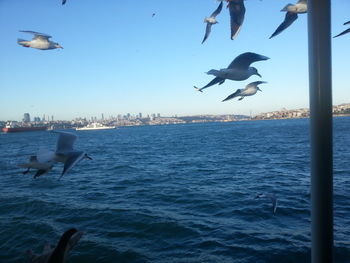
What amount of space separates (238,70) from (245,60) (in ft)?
0.29

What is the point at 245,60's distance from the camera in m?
1.64

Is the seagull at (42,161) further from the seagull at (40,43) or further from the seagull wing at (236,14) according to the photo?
the seagull wing at (236,14)

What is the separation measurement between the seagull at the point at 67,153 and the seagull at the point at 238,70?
919 millimetres

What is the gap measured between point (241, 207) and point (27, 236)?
32.3 ft

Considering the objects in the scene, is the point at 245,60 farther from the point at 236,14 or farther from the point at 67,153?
the point at 67,153

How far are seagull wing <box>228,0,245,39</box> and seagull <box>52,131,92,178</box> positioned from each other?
4.18 feet

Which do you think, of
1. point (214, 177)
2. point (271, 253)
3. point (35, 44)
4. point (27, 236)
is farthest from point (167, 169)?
point (35, 44)

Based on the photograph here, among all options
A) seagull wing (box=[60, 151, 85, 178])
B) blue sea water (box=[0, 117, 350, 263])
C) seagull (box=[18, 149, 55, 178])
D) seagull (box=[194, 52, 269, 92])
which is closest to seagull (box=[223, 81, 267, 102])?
seagull (box=[194, 52, 269, 92])

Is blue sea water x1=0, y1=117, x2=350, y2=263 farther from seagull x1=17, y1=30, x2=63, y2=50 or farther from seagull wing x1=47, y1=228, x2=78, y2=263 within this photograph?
seagull wing x1=47, y1=228, x2=78, y2=263

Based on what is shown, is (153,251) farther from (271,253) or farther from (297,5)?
(297,5)

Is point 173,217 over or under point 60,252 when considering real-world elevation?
under

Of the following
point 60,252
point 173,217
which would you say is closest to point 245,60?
point 60,252

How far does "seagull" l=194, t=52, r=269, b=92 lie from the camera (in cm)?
160

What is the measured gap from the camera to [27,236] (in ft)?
35.5
